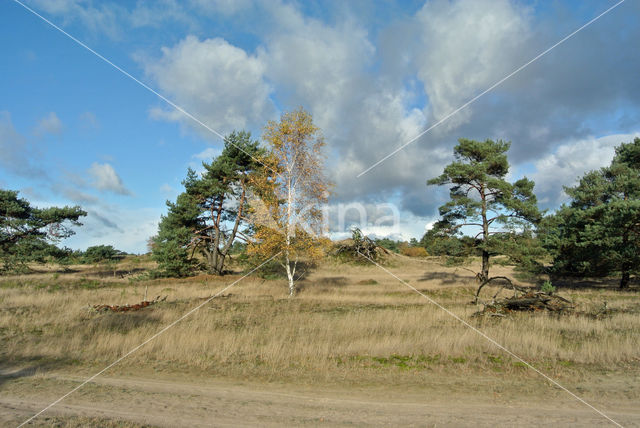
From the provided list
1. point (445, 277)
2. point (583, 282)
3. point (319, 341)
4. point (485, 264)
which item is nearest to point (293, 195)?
point (319, 341)

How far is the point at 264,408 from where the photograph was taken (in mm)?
5488

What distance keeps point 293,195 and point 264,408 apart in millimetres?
13355

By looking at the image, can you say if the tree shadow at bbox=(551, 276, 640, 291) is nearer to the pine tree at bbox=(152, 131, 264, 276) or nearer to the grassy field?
the grassy field

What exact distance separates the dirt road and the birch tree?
1182 cm

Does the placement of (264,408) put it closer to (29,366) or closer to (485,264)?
(29,366)

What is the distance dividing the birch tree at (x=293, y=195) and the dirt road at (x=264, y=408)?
1182 centimetres

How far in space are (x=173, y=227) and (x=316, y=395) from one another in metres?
28.1

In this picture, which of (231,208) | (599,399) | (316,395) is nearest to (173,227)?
(231,208)

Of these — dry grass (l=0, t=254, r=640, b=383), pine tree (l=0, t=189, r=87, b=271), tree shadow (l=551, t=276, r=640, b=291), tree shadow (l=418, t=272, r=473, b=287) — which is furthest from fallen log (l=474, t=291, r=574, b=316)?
pine tree (l=0, t=189, r=87, b=271)

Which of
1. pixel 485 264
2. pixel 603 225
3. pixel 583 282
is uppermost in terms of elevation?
pixel 603 225

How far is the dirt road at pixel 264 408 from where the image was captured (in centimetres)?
498

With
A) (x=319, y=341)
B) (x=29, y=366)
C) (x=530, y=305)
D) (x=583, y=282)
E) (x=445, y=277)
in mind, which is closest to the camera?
(x=29, y=366)

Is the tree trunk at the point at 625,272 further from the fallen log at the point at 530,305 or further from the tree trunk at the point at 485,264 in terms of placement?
the fallen log at the point at 530,305

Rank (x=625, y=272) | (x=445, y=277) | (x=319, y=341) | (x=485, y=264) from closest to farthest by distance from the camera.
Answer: (x=319, y=341) < (x=625, y=272) < (x=485, y=264) < (x=445, y=277)
